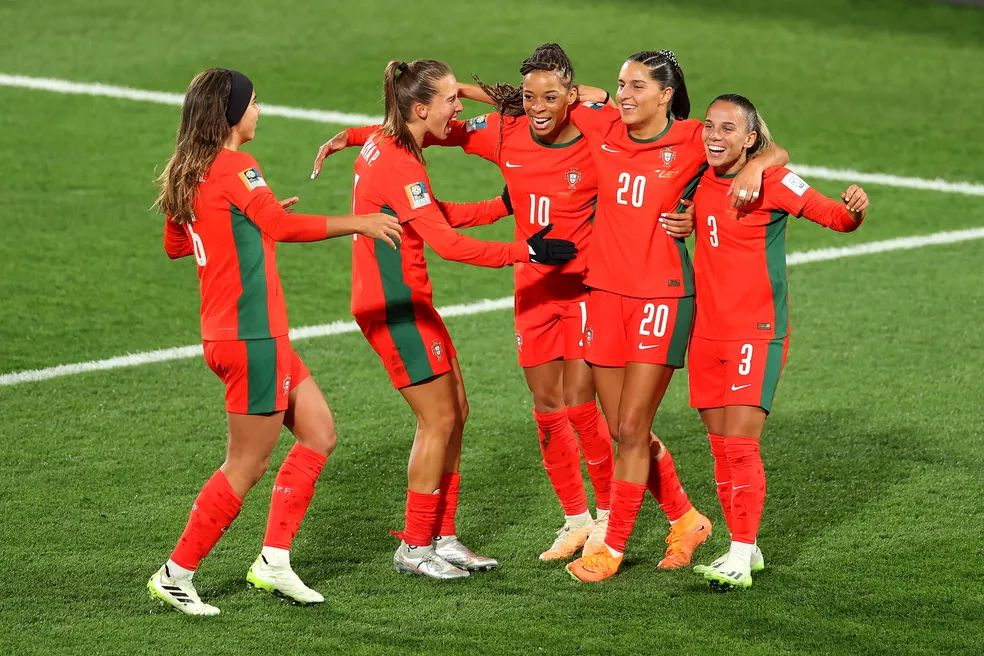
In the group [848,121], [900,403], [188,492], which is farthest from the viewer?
[848,121]

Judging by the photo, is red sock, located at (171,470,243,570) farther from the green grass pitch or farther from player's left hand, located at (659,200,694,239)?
player's left hand, located at (659,200,694,239)

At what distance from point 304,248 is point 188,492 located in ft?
15.6

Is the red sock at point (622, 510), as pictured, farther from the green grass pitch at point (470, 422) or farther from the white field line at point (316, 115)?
the white field line at point (316, 115)

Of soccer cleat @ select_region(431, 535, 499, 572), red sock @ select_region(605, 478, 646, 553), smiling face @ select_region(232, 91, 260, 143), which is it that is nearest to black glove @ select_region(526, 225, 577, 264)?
red sock @ select_region(605, 478, 646, 553)

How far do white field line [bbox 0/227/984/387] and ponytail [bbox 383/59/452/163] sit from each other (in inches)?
152

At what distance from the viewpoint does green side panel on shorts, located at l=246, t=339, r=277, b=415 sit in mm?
6145

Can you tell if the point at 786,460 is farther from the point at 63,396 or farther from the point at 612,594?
the point at 63,396

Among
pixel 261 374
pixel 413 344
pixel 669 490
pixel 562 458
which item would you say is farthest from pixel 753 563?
pixel 261 374

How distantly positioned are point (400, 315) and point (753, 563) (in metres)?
1.83

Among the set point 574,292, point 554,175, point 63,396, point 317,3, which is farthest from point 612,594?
point 317,3

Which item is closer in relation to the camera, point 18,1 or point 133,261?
point 133,261

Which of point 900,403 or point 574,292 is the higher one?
point 574,292

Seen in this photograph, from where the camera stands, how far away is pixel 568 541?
7074mm

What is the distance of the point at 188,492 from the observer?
7.77 metres
